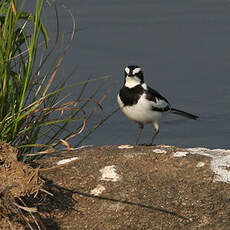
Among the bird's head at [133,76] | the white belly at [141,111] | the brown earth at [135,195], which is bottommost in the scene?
the white belly at [141,111]

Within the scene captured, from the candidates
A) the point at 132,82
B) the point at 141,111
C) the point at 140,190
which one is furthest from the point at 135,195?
the point at 132,82

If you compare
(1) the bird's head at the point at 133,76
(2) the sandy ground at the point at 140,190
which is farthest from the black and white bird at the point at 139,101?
(2) the sandy ground at the point at 140,190

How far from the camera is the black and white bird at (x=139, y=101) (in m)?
6.02

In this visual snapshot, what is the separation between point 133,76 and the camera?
20.6ft

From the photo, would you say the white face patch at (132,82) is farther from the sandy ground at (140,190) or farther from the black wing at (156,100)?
the sandy ground at (140,190)

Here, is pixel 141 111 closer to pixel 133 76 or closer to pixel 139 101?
pixel 139 101

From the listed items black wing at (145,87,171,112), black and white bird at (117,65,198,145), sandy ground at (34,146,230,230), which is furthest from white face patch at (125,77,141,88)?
sandy ground at (34,146,230,230)

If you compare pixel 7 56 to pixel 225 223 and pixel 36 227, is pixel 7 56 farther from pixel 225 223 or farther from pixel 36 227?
pixel 225 223

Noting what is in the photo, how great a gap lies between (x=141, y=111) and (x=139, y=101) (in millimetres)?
106

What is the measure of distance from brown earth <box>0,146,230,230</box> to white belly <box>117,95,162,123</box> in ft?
5.39

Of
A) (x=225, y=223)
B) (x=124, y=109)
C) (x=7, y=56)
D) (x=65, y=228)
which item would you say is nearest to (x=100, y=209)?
(x=65, y=228)

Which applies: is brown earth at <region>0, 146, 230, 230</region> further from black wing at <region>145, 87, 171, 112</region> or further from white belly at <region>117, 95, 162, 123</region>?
black wing at <region>145, 87, 171, 112</region>

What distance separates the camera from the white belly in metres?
6.00

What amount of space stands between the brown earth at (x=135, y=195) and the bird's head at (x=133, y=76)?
6.50 ft
